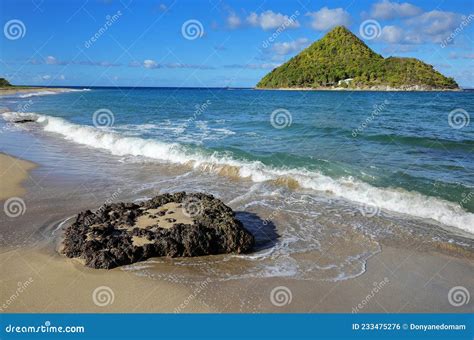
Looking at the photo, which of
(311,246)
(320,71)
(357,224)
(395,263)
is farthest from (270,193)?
(320,71)

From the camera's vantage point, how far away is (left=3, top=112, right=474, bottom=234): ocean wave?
10.2m

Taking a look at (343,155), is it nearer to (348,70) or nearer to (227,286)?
(227,286)

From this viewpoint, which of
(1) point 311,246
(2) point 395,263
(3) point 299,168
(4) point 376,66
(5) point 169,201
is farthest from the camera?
(4) point 376,66

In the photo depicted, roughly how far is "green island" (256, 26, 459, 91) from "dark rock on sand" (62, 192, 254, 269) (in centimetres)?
12041

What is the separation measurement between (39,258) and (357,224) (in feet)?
21.3

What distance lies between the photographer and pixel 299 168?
1449cm

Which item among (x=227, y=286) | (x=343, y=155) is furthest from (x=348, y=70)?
(x=227, y=286)

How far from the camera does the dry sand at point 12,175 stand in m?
11.5

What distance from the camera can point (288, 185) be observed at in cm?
1270

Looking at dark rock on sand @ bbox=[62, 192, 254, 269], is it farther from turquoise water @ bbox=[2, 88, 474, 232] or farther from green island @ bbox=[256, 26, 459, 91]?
green island @ bbox=[256, 26, 459, 91]

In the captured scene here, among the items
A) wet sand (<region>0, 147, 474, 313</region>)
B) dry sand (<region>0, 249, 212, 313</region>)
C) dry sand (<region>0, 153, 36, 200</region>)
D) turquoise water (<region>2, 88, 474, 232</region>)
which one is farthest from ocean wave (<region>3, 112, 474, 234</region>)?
dry sand (<region>0, 249, 212, 313</region>)

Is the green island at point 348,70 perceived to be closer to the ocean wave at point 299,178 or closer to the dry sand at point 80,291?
the ocean wave at point 299,178

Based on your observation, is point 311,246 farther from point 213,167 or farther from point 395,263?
point 213,167

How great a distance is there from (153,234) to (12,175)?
824cm
